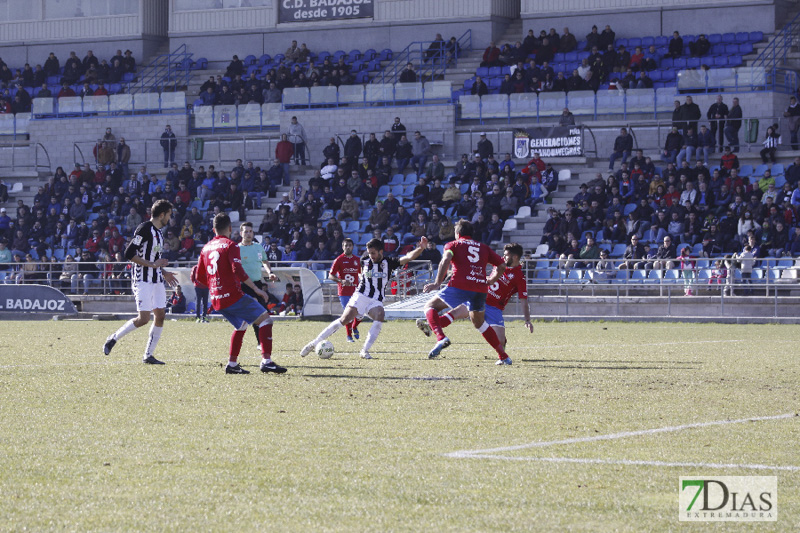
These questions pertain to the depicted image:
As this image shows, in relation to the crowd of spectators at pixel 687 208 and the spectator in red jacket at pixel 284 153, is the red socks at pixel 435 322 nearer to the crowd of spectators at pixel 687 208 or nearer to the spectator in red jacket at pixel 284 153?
the crowd of spectators at pixel 687 208

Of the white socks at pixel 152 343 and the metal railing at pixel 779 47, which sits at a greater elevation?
the metal railing at pixel 779 47

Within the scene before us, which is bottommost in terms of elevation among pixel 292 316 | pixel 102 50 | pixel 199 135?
pixel 292 316

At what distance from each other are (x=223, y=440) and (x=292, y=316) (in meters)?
20.5

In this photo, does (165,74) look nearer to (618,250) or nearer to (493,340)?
(618,250)

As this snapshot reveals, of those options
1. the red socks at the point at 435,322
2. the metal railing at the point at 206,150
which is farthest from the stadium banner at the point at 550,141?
the red socks at the point at 435,322

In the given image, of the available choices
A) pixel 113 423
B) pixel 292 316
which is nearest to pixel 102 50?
pixel 292 316

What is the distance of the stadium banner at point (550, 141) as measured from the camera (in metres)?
34.9

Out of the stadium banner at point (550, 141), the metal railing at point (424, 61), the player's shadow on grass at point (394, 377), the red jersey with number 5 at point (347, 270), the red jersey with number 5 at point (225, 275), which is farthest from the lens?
the metal railing at point (424, 61)

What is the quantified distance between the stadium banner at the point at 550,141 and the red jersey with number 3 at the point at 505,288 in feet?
62.3

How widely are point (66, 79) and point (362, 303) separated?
107 feet

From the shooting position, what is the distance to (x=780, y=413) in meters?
9.31

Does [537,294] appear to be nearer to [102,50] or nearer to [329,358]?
[329,358]

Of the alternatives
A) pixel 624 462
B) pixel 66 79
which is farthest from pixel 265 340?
pixel 66 79

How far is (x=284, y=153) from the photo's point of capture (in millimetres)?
38250
